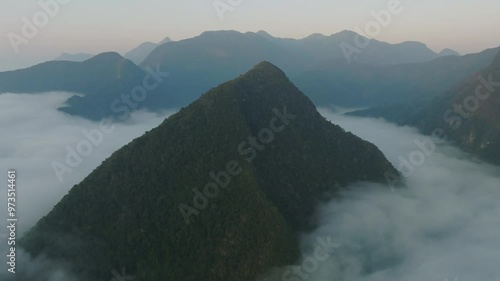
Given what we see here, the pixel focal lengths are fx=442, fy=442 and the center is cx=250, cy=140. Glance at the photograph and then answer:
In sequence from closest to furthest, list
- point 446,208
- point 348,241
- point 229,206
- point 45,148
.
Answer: point 229,206
point 348,241
point 446,208
point 45,148

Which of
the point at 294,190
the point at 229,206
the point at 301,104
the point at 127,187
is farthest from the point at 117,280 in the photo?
the point at 301,104

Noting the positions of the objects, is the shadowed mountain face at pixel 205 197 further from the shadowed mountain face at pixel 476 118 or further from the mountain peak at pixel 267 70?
the shadowed mountain face at pixel 476 118

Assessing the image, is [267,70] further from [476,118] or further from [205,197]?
[476,118]

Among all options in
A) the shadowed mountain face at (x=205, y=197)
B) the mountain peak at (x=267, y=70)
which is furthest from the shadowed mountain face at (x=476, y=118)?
the mountain peak at (x=267, y=70)

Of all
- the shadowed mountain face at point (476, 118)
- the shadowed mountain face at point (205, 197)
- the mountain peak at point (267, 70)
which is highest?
the mountain peak at point (267, 70)

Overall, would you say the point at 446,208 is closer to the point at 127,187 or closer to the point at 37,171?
the point at 127,187

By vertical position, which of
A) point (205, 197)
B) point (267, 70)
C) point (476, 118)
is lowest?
point (476, 118)

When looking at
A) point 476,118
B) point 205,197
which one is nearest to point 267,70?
point 205,197

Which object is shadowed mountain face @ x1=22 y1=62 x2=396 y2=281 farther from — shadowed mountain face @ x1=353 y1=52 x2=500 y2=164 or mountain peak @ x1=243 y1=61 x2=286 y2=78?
shadowed mountain face @ x1=353 y1=52 x2=500 y2=164

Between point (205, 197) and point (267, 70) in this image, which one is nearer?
point (205, 197)
